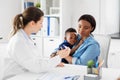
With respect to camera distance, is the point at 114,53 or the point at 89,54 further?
the point at 114,53

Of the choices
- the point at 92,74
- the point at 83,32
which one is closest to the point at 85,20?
the point at 83,32

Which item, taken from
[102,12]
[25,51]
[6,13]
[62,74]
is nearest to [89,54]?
[62,74]

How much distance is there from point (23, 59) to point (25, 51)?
7cm

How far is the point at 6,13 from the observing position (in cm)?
408

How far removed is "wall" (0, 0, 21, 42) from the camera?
13.2 ft

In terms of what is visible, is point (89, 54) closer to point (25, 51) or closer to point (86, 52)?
point (86, 52)

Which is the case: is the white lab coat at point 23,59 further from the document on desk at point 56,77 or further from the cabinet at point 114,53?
the cabinet at point 114,53

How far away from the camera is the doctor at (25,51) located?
185 cm

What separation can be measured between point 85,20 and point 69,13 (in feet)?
4.92

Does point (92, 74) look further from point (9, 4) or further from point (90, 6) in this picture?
point (9, 4)

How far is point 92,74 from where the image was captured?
174 centimetres

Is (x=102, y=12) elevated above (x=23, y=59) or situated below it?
above

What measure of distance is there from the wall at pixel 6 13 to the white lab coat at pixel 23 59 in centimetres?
217

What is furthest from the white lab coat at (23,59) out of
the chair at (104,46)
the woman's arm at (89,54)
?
the chair at (104,46)
